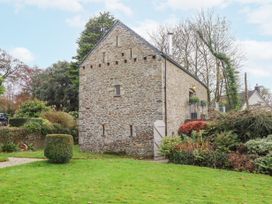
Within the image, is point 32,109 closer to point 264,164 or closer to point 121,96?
point 121,96

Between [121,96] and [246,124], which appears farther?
[121,96]

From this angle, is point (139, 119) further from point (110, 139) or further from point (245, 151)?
point (245, 151)

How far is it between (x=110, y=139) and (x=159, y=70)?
5.83 m

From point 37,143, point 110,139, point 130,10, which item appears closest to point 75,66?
point 37,143

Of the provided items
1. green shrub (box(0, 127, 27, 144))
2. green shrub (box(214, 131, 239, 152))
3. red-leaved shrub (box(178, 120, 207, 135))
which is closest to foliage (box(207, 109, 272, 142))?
green shrub (box(214, 131, 239, 152))

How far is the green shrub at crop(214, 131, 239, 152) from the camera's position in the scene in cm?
1573

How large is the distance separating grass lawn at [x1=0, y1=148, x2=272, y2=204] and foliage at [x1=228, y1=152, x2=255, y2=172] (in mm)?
857

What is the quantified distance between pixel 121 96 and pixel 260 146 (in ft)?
33.1

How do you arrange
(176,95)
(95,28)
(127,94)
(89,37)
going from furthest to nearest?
(95,28), (89,37), (176,95), (127,94)

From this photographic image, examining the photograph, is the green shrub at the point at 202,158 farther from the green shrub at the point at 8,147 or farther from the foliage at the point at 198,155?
the green shrub at the point at 8,147

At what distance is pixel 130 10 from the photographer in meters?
16.5

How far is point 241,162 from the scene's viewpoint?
557 inches

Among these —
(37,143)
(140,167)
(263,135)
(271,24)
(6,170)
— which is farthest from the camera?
(37,143)

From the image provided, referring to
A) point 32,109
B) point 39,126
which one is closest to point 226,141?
point 39,126
